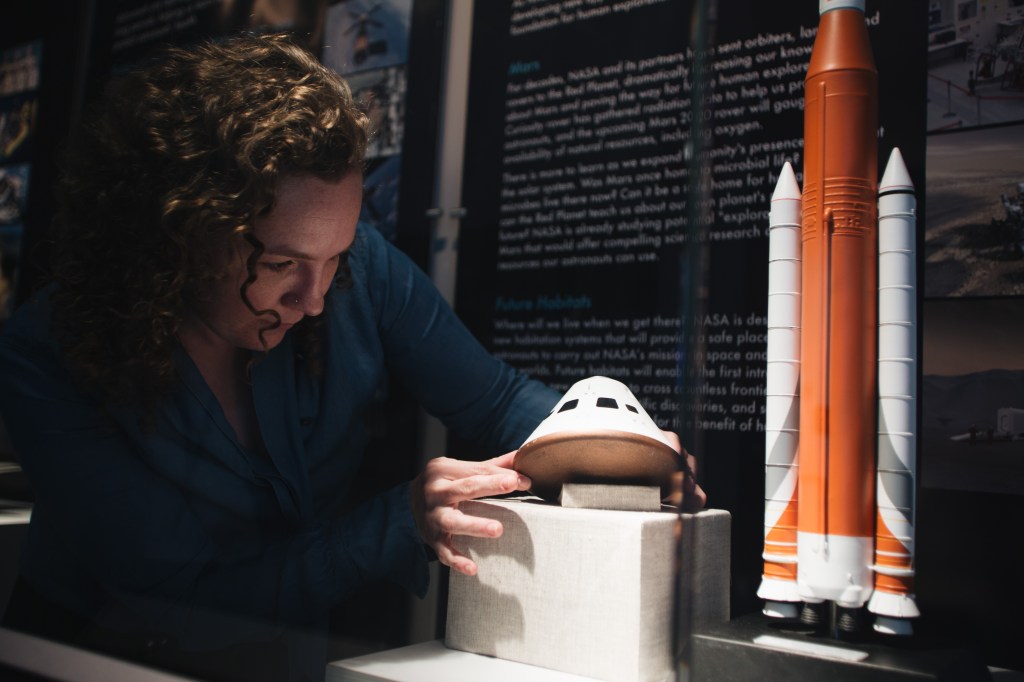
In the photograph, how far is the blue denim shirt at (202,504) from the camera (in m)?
1.07

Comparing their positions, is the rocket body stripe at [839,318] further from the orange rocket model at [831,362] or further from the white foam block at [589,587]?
the white foam block at [589,587]

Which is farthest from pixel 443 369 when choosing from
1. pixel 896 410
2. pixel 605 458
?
pixel 896 410

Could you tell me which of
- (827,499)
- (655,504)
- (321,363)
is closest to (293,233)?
(321,363)

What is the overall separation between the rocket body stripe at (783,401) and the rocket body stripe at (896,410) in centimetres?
9

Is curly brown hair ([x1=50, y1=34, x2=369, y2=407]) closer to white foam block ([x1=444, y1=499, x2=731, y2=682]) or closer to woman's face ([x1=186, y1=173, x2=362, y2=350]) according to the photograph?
woman's face ([x1=186, y1=173, x2=362, y2=350])

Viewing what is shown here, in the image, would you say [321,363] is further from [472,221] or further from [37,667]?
[37,667]

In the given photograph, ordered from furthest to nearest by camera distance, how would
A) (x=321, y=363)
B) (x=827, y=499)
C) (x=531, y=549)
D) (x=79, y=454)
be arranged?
(x=321, y=363)
(x=79, y=454)
(x=531, y=549)
(x=827, y=499)

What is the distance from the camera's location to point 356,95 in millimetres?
1335

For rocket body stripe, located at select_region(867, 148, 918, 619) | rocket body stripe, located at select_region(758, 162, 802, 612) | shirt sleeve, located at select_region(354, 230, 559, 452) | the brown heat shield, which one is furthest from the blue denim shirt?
rocket body stripe, located at select_region(867, 148, 918, 619)

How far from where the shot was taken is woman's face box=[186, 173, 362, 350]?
1035mm

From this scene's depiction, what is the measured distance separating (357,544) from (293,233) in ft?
1.49

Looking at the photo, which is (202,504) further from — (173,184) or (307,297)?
(173,184)

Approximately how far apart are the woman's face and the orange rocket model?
600 millimetres

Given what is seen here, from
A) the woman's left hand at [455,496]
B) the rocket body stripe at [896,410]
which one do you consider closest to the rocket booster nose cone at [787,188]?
the rocket body stripe at [896,410]
